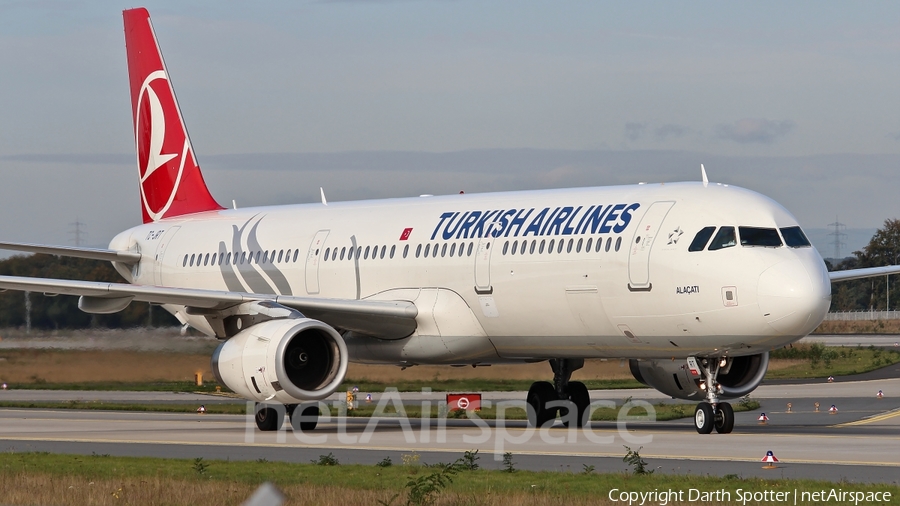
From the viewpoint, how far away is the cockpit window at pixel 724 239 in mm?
20172

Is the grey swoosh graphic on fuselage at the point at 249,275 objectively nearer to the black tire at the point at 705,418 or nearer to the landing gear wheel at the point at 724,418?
the black tire at the point at 705,418

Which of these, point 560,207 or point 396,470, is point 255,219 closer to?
point 560,207

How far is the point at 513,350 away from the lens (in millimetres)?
23688

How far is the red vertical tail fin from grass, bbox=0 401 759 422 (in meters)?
4.71

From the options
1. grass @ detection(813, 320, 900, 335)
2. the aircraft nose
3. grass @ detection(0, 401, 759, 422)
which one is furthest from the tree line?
the aircraft nose

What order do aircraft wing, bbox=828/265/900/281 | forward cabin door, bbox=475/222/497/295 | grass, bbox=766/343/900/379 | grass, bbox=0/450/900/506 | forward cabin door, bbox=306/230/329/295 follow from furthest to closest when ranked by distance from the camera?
1. grass, bbox=766/343/900/379
2. forward cabin door, bbox=306/230/329/295
3. aircraft wing, bbox=828/265/900/281
4. forward cabin door, bbox=475/222/497/295
5. grass, bbox=0/450/900/506

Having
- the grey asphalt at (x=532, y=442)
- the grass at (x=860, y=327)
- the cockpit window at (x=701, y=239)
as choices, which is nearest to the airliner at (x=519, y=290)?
the cockpit window at (x=701, y=239)

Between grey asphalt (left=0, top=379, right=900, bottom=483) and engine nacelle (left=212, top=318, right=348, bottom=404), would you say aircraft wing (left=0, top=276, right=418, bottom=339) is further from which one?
grey asphalt (left=0, top=379, right=900, bottom=483)

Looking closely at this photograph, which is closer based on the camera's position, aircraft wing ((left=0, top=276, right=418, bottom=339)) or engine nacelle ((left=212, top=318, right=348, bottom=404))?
engine nacelle ((left=212, top=318, right=348, bottom=404))

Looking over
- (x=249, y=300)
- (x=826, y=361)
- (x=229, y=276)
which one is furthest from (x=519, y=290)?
(x=826, y=361)

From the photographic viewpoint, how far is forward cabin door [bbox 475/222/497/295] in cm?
2330

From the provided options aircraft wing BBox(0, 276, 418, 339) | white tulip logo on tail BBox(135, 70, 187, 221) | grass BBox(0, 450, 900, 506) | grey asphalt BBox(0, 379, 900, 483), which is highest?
white tulip logo on tail BBox(135, 70, 187, 221)

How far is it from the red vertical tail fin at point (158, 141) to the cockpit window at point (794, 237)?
52.9ft

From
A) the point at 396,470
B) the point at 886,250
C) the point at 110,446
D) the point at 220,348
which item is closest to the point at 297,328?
the point at 220,348
